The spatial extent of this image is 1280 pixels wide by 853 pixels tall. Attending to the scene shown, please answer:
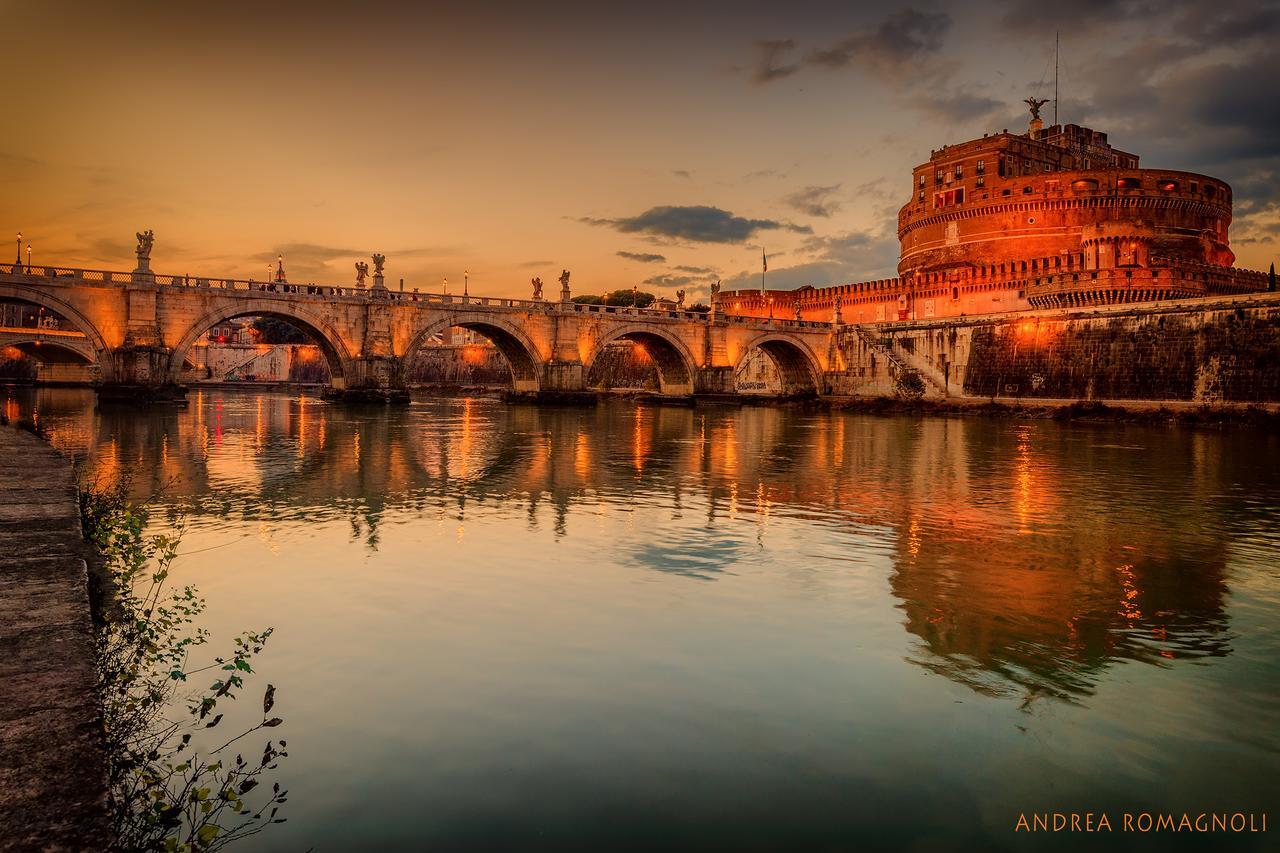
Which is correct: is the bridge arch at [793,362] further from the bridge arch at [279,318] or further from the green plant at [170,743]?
the green plant at [170,743]

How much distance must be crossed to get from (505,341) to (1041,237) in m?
40.7

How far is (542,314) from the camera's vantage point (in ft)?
166

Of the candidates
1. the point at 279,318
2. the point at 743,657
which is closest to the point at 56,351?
the point at 279,318

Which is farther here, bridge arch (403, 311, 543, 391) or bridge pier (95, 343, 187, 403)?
bridge arch (403, 311, 543, 391)

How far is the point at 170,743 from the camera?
15.5 feet

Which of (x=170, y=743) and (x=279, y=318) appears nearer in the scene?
(x=170, y=743)

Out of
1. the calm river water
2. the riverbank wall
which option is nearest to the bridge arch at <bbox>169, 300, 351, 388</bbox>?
the calm river water

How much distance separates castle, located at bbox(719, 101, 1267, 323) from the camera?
172 ft

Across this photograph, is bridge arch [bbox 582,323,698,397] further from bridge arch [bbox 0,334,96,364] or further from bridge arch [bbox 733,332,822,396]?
bridge arch [bbox 0,334,96,364]

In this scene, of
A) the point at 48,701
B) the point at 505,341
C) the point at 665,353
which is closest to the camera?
the point at 48,701

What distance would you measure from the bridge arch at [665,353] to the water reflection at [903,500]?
23.0 meters

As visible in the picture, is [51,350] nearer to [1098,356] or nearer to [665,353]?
[665,353]

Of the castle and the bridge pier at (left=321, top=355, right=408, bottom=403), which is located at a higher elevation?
the castle

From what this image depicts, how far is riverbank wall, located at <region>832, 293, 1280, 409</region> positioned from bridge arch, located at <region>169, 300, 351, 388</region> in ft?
113
